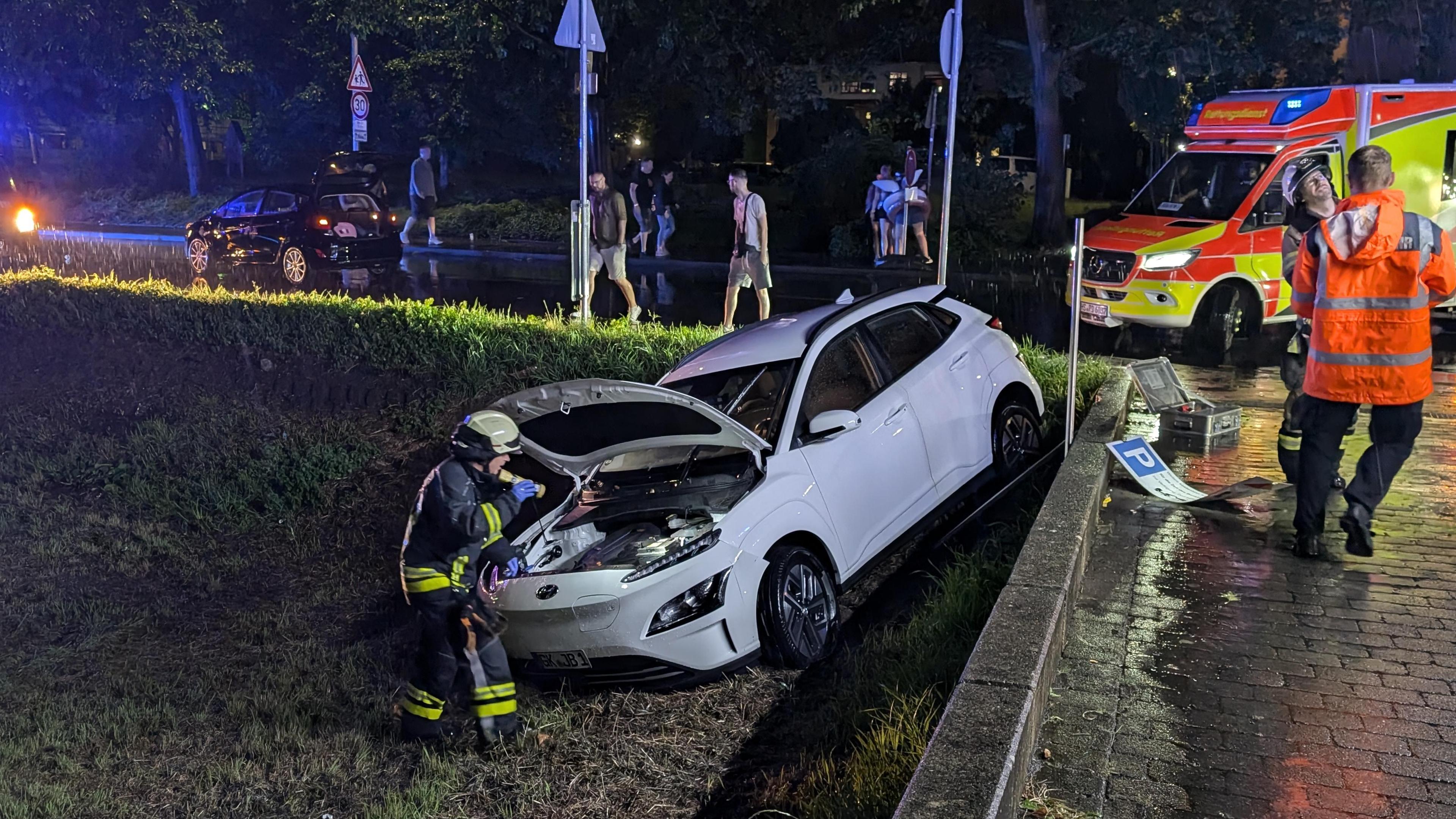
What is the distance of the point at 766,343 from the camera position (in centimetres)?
675

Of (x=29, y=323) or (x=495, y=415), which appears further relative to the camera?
(x=29, y=323)

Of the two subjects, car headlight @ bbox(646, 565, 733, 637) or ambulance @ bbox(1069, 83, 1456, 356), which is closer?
car headlight @ bbox(646, 565, 733, 637)

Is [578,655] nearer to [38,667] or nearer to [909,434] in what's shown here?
[909,434]

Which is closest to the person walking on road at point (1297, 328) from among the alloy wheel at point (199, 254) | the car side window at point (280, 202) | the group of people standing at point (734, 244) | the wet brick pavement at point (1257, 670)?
the wet brick pavement at point (1257, 670)

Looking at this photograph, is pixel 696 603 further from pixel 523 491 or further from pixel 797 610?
pixel 523 491

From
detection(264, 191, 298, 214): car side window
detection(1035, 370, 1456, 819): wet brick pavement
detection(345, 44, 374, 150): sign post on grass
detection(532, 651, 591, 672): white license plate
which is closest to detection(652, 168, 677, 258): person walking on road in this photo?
detection(345, 44, 374, 150): sign post on grass

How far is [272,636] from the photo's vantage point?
6.94 metres

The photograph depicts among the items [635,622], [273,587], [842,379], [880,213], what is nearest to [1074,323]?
[842,379]

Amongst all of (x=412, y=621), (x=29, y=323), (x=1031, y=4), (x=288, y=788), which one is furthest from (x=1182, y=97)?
(x=288, y=788)

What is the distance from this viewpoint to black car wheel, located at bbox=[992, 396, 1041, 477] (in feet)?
24.8

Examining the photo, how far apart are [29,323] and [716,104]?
1568cm

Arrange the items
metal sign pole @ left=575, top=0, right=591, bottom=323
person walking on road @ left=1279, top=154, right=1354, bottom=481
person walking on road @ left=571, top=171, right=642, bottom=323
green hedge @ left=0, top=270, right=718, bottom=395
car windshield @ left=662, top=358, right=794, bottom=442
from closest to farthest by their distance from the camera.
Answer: car windshield @ left=662, top=358, right=794, bottom=442, person walking on road @ left=1279, top=154, right=1354, bottom=481, green hedge @ left=0, top=270, right=718, bottom=395, metal sign pole @ left=575, top=0, right=591, bottom=323, person walking on road @ left=571, top=171, right=642, bottom=323

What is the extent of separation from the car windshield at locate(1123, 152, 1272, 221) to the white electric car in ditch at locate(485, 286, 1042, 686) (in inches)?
251

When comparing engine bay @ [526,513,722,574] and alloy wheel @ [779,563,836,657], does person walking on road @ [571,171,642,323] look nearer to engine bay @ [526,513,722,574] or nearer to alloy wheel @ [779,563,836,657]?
engine bay @ [526,513,722,574]
